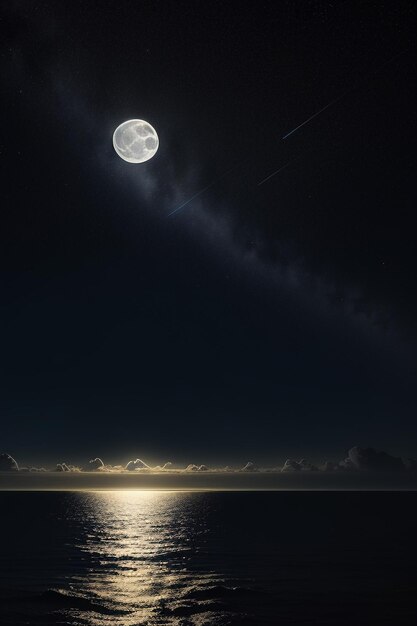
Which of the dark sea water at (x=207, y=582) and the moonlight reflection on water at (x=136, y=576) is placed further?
the moonlight reflection on water at (x=136, y=576)

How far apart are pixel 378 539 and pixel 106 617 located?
240 ft

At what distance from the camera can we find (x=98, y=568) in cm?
5722

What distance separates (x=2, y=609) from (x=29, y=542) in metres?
54.1

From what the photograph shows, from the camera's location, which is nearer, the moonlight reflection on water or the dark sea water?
the dark sea water

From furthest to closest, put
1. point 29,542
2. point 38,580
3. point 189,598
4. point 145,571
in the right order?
point 29,542 < point 145,571 < point 38,580 < point 189,598

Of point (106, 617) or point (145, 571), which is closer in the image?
point (106, 617)

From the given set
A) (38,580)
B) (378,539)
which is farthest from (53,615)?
(378,539)

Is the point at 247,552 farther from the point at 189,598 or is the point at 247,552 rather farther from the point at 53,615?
the point at 53,615

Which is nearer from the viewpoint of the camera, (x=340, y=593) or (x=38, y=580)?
(x=340, y=593)

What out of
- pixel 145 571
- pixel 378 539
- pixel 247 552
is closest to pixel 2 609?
pixel 145 571

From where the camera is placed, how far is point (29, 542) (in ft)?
283

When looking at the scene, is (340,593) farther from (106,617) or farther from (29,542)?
(29,542)

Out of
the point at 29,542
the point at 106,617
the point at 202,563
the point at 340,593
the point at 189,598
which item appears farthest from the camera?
the point at 29,542

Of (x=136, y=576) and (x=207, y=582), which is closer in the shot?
(x=207, y=582)
